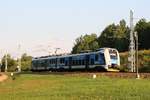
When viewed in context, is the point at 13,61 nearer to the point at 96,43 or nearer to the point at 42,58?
the point at 96,43

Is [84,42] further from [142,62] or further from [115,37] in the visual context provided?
[142,62]

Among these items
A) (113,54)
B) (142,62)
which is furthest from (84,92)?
(142,62)

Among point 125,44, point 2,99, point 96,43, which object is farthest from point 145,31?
point 2,99

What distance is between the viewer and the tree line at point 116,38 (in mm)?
100331

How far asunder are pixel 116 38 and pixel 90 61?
59.4 metres

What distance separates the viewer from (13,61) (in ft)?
479

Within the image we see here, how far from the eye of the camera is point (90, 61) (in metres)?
59.2

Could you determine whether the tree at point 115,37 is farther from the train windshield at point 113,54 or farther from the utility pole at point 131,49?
the utility pole at point 131,49

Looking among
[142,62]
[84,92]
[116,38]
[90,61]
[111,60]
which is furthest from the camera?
[116,38]

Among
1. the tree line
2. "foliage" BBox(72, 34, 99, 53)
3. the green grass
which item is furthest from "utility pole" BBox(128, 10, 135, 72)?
"foliage" BBox(72, 34, 99, 53)

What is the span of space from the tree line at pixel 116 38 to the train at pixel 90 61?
109ft

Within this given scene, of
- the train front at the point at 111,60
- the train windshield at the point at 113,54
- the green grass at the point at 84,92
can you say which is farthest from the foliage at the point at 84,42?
the green grass at the point at 84,92

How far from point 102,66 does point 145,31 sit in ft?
142

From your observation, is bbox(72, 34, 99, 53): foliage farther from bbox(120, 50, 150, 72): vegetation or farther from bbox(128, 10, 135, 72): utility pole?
bbox(128, 10, 135, 72): utility pole
